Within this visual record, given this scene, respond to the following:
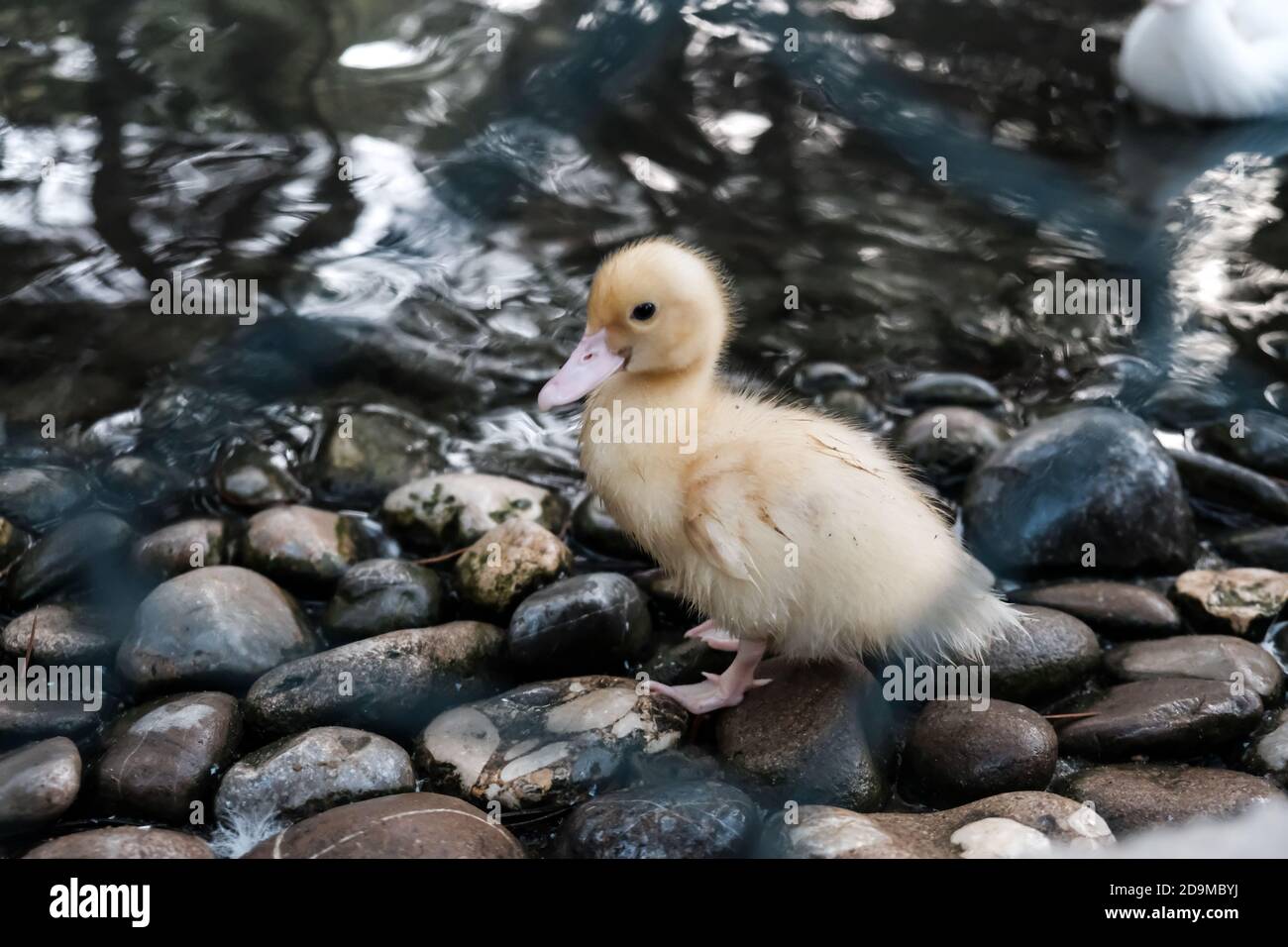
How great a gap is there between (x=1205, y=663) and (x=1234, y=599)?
0.36m

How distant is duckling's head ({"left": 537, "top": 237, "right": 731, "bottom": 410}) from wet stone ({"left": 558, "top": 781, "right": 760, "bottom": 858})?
39.1 inches

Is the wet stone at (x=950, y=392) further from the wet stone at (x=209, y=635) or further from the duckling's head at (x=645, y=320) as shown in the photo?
the wet stone at (x=209, y=635)

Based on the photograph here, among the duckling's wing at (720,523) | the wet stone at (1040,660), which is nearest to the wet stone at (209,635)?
the duckling's wing at (720,523)

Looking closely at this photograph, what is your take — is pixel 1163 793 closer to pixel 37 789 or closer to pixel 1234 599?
pixel 1234 599

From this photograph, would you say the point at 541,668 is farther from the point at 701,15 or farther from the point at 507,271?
the point at 701,15

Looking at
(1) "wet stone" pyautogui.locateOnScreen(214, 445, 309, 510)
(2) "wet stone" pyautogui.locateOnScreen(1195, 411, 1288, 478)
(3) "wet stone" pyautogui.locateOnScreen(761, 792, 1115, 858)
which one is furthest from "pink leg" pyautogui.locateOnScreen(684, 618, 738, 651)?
(2) "wet stone" pyautogui.locateOnScreen(1195, 411, 1288, 478)

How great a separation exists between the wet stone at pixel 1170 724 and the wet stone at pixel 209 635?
2.02m

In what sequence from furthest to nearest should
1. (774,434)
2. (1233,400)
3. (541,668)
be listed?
(1233,400), (541,668), (774,434)

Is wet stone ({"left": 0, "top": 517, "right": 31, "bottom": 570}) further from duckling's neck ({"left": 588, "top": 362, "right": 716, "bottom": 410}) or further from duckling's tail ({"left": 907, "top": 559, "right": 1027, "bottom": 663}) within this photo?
duckling's tail ({"left": 907, "top": 559, "right": 1027, "bottom": 663})

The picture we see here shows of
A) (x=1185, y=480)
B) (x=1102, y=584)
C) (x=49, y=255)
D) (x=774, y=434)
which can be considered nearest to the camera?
(x=774, y=434)

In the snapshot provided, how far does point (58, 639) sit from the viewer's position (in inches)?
137

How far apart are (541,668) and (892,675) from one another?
2.98 ft
